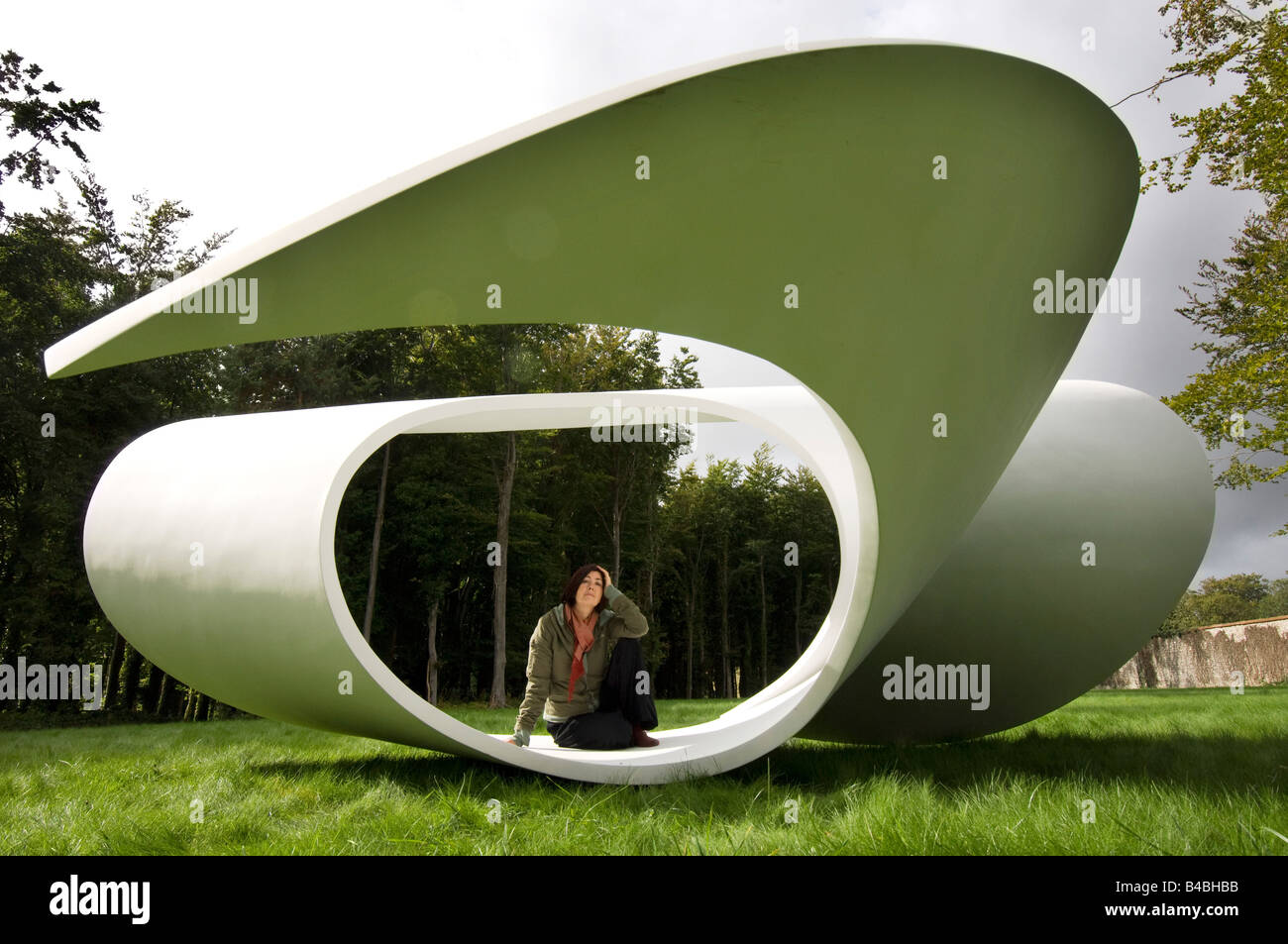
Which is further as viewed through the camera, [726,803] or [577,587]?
[577,587]

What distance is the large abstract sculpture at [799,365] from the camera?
7.13ft

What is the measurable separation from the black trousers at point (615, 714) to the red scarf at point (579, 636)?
0.17 m

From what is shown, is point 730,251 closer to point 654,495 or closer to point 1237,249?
point 654,495

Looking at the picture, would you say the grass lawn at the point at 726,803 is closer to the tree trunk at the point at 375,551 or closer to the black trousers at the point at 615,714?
the black trousers at the point at 615,714

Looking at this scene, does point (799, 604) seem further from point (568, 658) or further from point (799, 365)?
point (799, 365)

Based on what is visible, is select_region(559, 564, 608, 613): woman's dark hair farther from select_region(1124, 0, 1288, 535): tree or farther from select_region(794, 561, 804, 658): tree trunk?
select_region(794, 561, 804, 658): tree trunk

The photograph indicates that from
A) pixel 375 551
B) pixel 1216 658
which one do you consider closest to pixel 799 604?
pixel 1216 658

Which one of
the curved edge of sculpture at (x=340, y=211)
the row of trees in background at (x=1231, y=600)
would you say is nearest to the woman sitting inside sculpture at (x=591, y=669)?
the curved edge of sculpture at (x=340, y=211)

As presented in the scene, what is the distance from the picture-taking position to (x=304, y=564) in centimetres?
432

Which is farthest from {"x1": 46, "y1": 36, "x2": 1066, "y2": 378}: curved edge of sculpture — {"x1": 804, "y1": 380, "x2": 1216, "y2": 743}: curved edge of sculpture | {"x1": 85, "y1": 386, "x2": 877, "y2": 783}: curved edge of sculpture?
{"x1": 804, "y1": 380, "x2": 1216, "y2": 743}: curved edge of sculpture

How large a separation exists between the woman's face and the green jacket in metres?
0.06

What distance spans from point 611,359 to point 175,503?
14.1m

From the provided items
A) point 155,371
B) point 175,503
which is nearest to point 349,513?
point 155,371

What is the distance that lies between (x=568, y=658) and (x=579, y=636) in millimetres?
145
